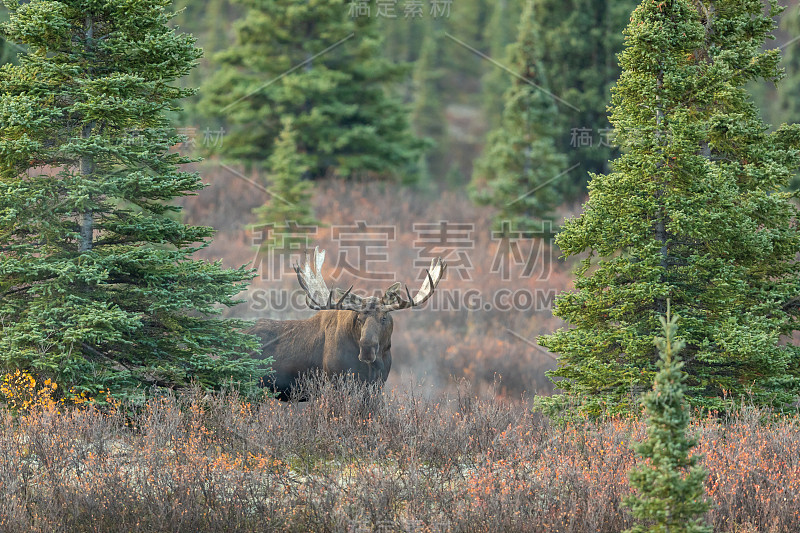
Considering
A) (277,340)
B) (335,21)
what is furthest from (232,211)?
(277,340)

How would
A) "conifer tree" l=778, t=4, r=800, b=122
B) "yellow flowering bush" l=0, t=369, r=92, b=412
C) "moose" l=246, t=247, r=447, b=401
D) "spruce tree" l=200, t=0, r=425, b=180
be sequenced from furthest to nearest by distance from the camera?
"conifer tree" l=778, t=4, r=800, b=122, "spruce tree" l=200, t=0, r=425, b=180, "moose" l=246, t=247, r=447, b=401, "yellow flowering bush" l=0, t=369, r=92, b=412

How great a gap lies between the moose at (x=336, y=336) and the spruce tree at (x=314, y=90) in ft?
48.7

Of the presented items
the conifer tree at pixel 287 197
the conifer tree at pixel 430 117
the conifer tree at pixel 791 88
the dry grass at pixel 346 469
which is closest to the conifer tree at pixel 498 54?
the conifer tree at pixel 430 117

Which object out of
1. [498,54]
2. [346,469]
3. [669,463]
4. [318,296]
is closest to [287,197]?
[318,296]

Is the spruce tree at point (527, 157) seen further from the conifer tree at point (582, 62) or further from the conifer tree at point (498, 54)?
the conifer tree at point (498, 54)

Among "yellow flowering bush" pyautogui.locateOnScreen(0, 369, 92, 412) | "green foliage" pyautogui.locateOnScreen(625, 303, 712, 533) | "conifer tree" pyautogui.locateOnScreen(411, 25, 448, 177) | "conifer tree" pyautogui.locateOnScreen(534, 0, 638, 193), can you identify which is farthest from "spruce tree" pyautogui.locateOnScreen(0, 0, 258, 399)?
"conifer tree" pyautogui.locateOnScreen(411, 25, 448, 177)

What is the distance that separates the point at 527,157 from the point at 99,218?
59.3ft

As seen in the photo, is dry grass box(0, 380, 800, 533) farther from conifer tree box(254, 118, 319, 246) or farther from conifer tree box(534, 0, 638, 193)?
conifer tree box(534, 0, 638, 193)

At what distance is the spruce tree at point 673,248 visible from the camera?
9.74 meters

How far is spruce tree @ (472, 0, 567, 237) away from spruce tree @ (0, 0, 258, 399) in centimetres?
1600

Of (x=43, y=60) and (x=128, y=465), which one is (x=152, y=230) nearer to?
(x=43, y=60)

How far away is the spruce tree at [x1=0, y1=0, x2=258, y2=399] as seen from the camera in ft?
29.5

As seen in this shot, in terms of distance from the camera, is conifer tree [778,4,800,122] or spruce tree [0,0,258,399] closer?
spruce tree [0,0,258,399]

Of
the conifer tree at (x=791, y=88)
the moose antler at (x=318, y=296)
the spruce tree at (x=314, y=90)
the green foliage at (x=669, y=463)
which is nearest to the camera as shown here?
the green foliage at (x=669, y=463)
